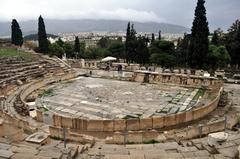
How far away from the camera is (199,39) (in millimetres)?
32625

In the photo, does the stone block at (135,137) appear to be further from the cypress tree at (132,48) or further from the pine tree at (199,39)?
the cypress tree at (132,48)

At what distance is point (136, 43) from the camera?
156 ft

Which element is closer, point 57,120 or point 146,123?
point 146,123

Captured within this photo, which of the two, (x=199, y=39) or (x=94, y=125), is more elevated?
(x=199, y=39)

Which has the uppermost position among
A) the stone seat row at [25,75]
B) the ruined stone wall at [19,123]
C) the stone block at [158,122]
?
the stone seat row at [25,75]

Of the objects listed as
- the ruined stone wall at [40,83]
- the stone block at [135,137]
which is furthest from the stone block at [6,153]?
the ruined stone wall at [40,83]

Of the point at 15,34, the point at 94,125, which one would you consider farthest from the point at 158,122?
the point at 15,34

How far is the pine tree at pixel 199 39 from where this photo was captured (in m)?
32.7

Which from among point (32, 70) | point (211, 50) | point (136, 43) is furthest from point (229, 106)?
point (136, 43)

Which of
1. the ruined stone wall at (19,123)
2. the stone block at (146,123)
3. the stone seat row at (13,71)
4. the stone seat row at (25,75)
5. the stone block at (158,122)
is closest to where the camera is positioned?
the ruined stone wall at (19,123)

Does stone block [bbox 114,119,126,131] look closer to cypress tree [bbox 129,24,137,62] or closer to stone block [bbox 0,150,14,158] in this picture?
stone block [bbox 0,150,14,158]

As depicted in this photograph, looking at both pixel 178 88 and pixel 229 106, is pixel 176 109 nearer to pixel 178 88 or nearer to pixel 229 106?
pixel 229 106

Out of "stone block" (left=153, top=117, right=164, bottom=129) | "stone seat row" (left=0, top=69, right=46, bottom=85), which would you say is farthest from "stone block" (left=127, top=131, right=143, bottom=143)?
"stone seat row" (left=0, top=69, right=46, bottom=85)

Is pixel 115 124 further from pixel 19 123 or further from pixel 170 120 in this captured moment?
pixel 19 123
